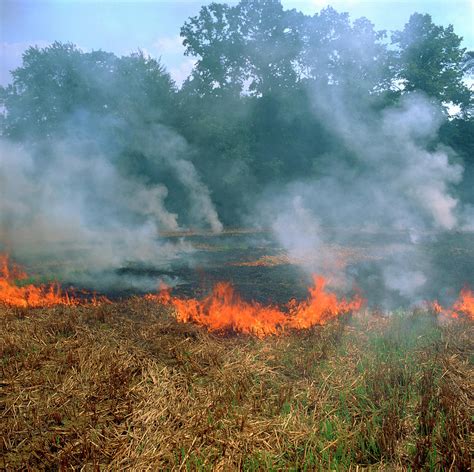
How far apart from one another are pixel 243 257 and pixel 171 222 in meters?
8.43

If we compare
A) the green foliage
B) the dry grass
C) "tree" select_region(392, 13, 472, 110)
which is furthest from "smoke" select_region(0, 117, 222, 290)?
"tree" select_region(392, 13, 472, 110)

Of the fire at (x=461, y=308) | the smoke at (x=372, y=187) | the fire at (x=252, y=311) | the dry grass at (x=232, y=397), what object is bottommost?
the dry grass at (x=232, y=397)

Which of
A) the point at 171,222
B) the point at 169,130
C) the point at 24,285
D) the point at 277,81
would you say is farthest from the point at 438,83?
the point at 24,285

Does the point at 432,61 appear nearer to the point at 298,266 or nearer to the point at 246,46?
the point at 246,46

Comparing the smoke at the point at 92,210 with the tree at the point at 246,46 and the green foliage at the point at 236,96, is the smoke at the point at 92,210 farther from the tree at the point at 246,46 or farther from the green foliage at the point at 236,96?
the tree at the point at 246,46

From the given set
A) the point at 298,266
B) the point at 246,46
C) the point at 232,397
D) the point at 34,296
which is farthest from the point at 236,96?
the point at 232,397

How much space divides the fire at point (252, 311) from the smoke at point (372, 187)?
7.06 meters

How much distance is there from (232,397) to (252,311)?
2.45 metres

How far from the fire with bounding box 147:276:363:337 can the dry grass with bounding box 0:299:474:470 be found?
32cm

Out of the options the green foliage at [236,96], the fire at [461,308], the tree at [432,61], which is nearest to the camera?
the fire at [461,308]

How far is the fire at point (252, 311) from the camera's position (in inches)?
231

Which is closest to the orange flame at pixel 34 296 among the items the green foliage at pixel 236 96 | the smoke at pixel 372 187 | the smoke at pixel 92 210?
the smoke at pixel 92 210

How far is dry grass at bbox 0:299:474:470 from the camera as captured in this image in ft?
10.1

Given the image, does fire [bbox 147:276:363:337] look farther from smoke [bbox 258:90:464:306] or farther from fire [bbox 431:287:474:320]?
smoke [bbox 258:90:464:306]
